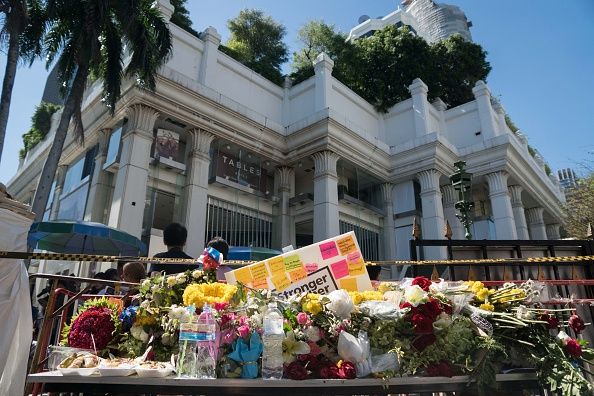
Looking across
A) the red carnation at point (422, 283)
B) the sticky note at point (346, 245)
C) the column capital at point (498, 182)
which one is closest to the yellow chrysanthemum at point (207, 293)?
the sticky note at point (346, 245)

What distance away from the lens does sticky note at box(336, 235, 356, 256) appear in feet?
9.80

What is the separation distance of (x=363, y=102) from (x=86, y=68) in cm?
1458

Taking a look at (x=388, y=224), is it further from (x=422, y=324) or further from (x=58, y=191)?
(x=422, y=324)

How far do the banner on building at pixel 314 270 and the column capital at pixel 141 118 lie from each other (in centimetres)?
1242

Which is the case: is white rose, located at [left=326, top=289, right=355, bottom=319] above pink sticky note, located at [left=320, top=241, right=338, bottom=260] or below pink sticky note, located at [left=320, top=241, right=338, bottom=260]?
below

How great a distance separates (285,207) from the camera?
61.5ft

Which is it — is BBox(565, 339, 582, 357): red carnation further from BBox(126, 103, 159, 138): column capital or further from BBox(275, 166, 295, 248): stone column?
BBox(275, 166, 295, 248): stone column

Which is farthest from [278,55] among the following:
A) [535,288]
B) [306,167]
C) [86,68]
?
[535,288]

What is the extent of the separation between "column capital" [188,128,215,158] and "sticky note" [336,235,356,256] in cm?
1319

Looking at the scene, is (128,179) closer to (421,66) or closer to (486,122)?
(486,122)

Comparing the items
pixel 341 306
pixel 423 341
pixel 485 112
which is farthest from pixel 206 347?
pixel 485 112

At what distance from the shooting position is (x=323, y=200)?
1730 centimetres

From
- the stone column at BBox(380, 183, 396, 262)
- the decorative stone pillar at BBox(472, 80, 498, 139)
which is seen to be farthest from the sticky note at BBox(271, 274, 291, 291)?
the decorative stone pillar at BBox(472, 80, 498, 139)

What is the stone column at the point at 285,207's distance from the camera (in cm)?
1839
